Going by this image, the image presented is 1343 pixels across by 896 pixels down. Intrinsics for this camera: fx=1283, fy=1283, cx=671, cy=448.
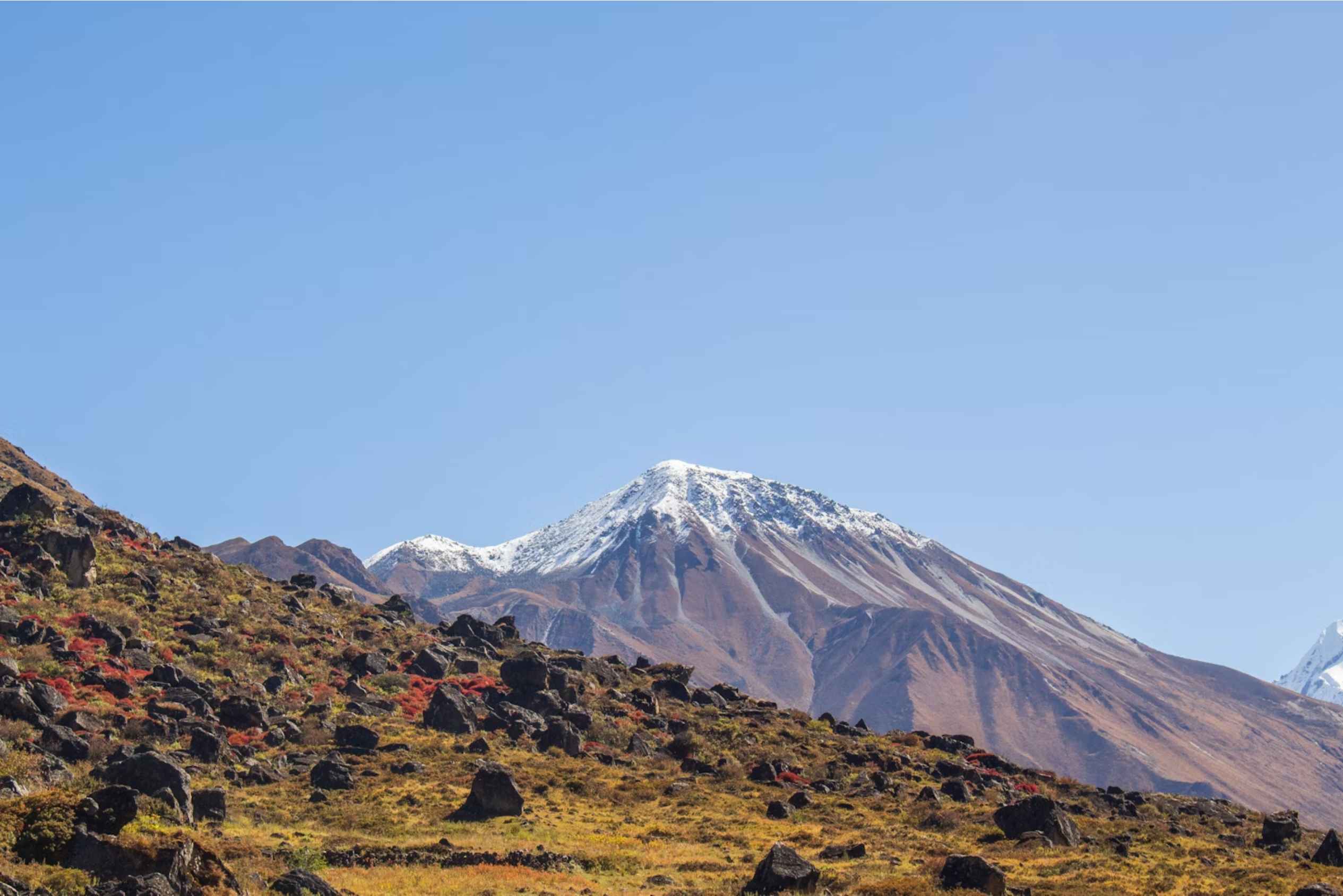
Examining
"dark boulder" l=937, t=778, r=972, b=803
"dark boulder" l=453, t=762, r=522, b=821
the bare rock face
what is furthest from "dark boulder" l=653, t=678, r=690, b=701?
the bare rock face

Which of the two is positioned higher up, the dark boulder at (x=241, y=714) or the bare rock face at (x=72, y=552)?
the bare rock face at (x=72, y=552)

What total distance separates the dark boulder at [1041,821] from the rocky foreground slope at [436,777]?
5.0 inches

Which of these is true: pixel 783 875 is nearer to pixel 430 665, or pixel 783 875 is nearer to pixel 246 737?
pixel 246 737

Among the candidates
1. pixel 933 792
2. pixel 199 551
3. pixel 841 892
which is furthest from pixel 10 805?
pixel 199 551

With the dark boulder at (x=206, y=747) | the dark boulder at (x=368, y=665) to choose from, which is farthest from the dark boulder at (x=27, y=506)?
the dark boulder at (x=206, y=747)

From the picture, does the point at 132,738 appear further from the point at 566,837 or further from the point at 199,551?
the point at 199,551

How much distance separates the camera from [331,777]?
2507 inches

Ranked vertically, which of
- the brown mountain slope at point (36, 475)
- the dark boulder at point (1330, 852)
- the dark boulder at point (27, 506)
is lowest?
the dark boulder at point (1330, 852)

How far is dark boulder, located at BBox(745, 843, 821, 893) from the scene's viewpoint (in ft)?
141

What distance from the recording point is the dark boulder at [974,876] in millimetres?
43469

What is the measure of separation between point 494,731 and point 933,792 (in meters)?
27.0

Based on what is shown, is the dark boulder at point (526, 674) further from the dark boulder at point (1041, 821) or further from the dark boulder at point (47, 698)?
the dark boulder at point (1041, 821)

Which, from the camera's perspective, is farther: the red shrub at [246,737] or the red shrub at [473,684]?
the red shrub at [473,684]

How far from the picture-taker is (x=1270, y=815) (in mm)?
71938
